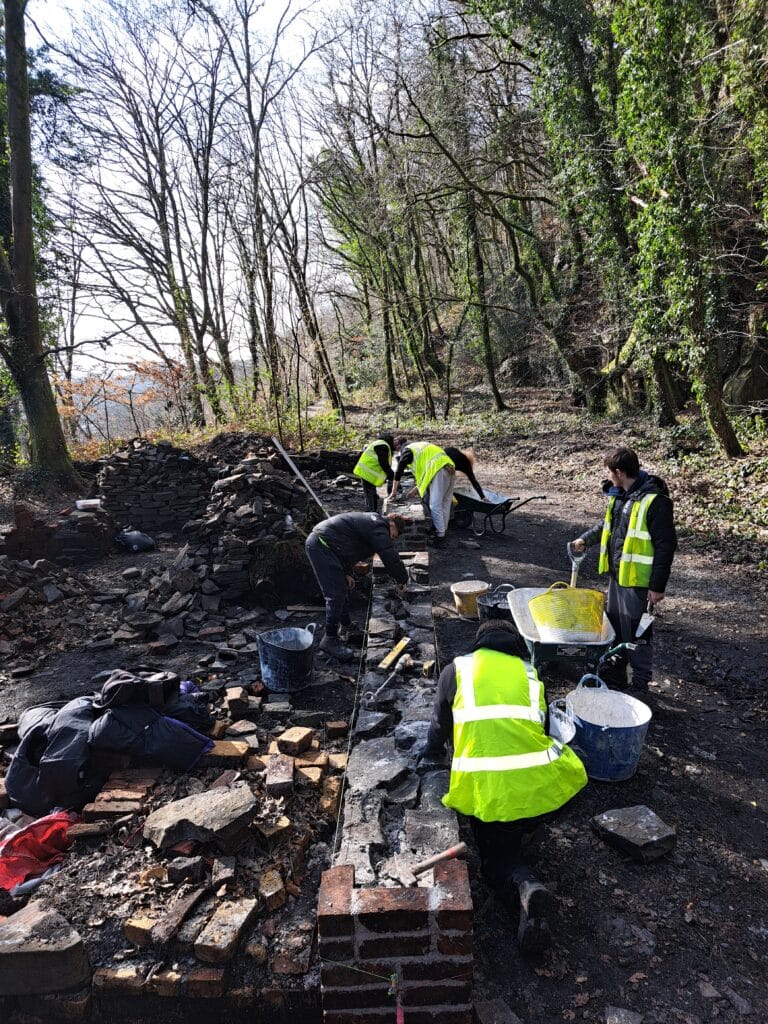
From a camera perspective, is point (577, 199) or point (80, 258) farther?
point (80, 258)

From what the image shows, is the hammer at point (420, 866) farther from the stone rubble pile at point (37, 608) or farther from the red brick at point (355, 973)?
the stone rubble pile at point (37, 608)

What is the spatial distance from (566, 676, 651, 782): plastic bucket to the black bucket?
3.29 feet

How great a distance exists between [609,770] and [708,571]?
4147 mm

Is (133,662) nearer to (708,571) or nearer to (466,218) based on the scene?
(708,571)

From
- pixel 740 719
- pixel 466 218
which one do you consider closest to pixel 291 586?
pixel 740 719

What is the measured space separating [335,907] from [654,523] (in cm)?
317

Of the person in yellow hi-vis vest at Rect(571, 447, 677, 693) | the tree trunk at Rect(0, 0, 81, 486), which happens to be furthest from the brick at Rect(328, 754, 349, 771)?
the tree trunk at Rect(0, 0, 81, 486)

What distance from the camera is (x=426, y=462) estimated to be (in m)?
7.35

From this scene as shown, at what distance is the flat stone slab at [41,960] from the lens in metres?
2.31

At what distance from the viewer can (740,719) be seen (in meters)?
4.17

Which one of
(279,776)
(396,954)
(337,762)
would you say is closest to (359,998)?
(396,954)

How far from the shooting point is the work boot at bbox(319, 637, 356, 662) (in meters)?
5.15

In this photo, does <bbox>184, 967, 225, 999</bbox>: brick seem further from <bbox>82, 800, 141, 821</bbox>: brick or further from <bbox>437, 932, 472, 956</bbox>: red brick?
<bbox>82, 800, 141, 821</bbox>: brick

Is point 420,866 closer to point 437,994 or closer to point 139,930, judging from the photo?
point 437,994
